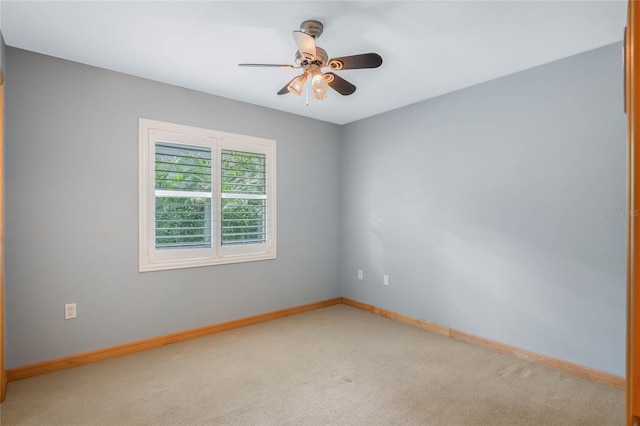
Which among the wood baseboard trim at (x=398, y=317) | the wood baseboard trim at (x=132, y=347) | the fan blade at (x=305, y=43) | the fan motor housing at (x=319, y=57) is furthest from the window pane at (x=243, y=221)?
the fan blade at (x=305, y=43)

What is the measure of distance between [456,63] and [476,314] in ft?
7.43

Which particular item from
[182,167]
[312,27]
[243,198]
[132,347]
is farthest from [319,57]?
[132,347]

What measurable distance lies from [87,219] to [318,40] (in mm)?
2342

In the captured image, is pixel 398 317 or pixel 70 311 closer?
pixel 70 311

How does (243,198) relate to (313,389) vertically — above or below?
above

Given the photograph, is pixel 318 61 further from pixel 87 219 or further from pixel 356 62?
pixel 87 219

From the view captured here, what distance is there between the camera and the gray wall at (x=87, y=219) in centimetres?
252

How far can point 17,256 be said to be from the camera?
2502mm

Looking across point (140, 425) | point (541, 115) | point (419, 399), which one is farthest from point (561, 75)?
point (140, 425)

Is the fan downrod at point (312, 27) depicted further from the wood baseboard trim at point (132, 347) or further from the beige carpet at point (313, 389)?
the wood baseboard trim at point (132, 347)

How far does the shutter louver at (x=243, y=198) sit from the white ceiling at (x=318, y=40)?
3.00ft

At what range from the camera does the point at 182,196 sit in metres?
3.26

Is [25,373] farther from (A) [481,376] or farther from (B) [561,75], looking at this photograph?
(B) [561,75]

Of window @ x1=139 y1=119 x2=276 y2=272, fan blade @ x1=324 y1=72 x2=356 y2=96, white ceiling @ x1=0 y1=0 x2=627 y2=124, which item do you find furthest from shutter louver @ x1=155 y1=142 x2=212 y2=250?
fan blade @ x1=324 y1=72 x2=356 y2=96
